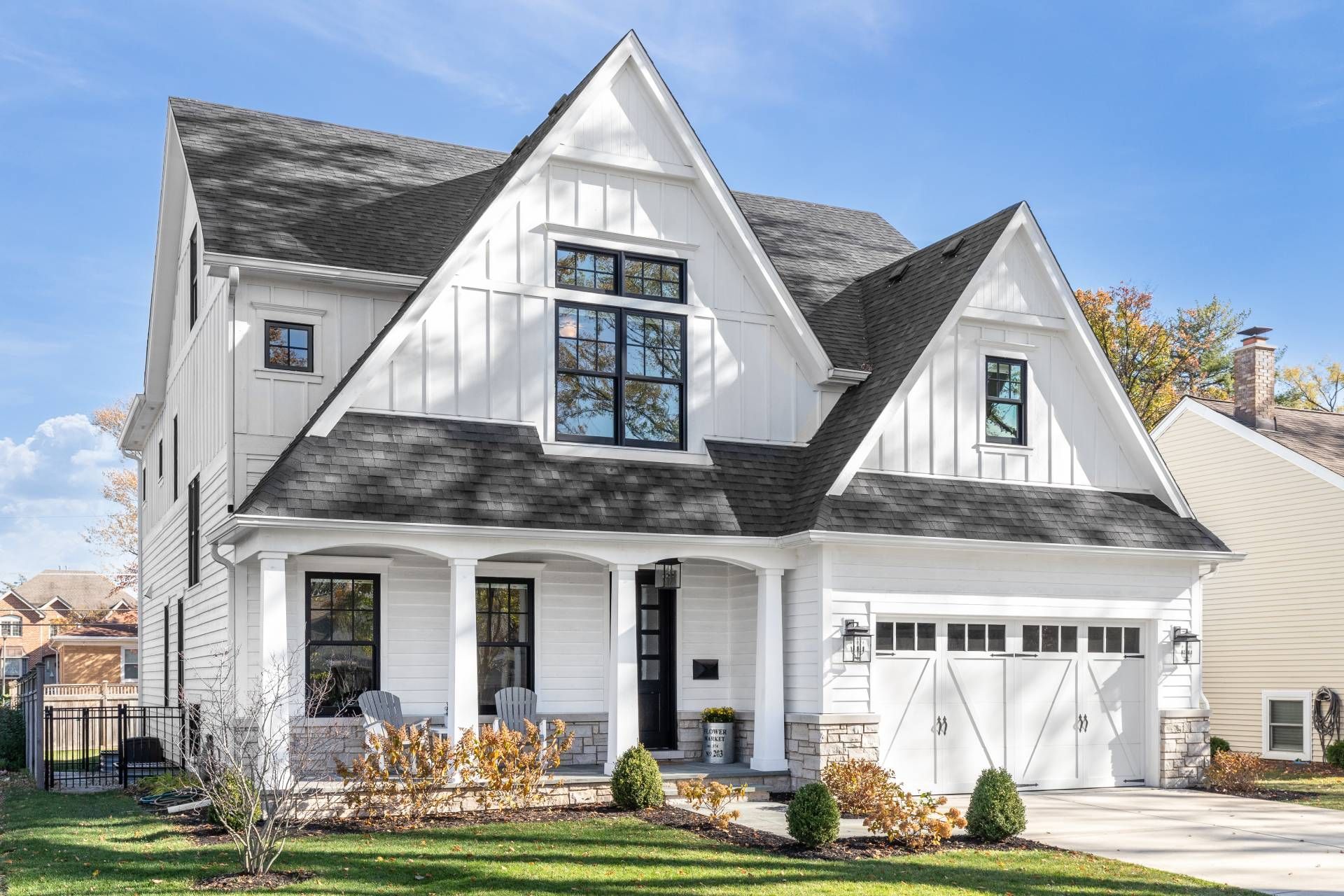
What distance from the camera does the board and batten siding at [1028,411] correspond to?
52.9 feet

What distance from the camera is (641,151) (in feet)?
51.8

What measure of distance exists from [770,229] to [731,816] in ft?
38.4

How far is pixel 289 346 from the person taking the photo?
1516 cm

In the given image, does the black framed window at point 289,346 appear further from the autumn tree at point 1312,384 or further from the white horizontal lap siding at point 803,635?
the autumn tree at point 1312,384

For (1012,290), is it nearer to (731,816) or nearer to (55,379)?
(731,816)

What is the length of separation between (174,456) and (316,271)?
672 cm

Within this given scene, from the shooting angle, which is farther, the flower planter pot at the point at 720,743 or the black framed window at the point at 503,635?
the flower planter pot at the point at 720,743

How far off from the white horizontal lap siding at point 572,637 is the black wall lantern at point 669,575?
27.4 inches

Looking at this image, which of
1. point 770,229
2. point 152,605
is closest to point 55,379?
point 152,605

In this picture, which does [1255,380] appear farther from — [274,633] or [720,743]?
[274,633]

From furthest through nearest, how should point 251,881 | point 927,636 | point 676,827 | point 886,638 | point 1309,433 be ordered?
point 1309,433 < point 927,636 < point 886,638 < point 676,827 < point 251,881

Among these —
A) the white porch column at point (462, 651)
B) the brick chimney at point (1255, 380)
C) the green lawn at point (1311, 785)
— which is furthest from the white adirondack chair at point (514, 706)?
the brick chimney at point (1255, 380)

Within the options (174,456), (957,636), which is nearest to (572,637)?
(957,636)

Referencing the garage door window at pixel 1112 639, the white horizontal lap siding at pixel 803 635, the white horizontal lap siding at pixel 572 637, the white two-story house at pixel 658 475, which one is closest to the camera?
the white two-story house at pixel 658 475
